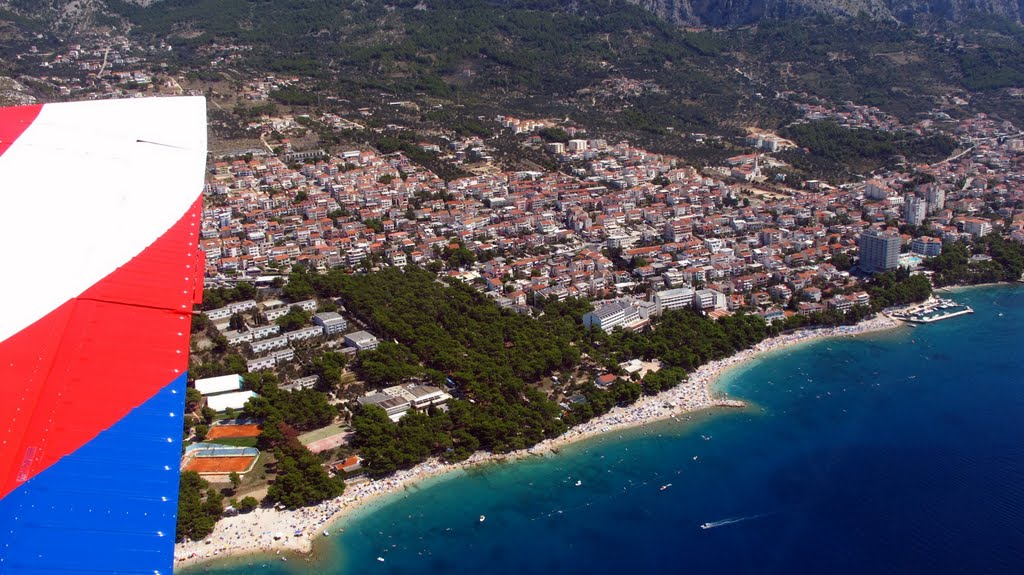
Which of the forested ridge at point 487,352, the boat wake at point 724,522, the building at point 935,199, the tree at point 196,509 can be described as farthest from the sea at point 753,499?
the building at point 935,199

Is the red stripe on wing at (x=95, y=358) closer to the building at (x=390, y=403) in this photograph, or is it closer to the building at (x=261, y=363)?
the building at (x=390, y=403)

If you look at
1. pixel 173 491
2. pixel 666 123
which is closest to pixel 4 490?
pixel 173 491

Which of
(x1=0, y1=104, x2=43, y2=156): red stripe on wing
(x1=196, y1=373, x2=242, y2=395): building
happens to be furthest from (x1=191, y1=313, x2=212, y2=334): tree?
(x1=0, y1=104, x2=43, y2=156): red stripe on wing

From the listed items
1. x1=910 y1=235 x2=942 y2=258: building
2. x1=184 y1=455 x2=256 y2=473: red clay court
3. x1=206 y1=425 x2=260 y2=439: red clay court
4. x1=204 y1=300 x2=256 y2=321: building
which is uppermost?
x1=910 y1=235 x2=942 y2=258: building

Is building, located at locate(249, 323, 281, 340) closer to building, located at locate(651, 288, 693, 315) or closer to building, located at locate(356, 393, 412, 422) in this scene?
building, located at locate(356, 393, 412, 422)

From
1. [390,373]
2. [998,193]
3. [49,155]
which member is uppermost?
[49,155]

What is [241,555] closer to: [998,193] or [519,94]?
[998,193]
